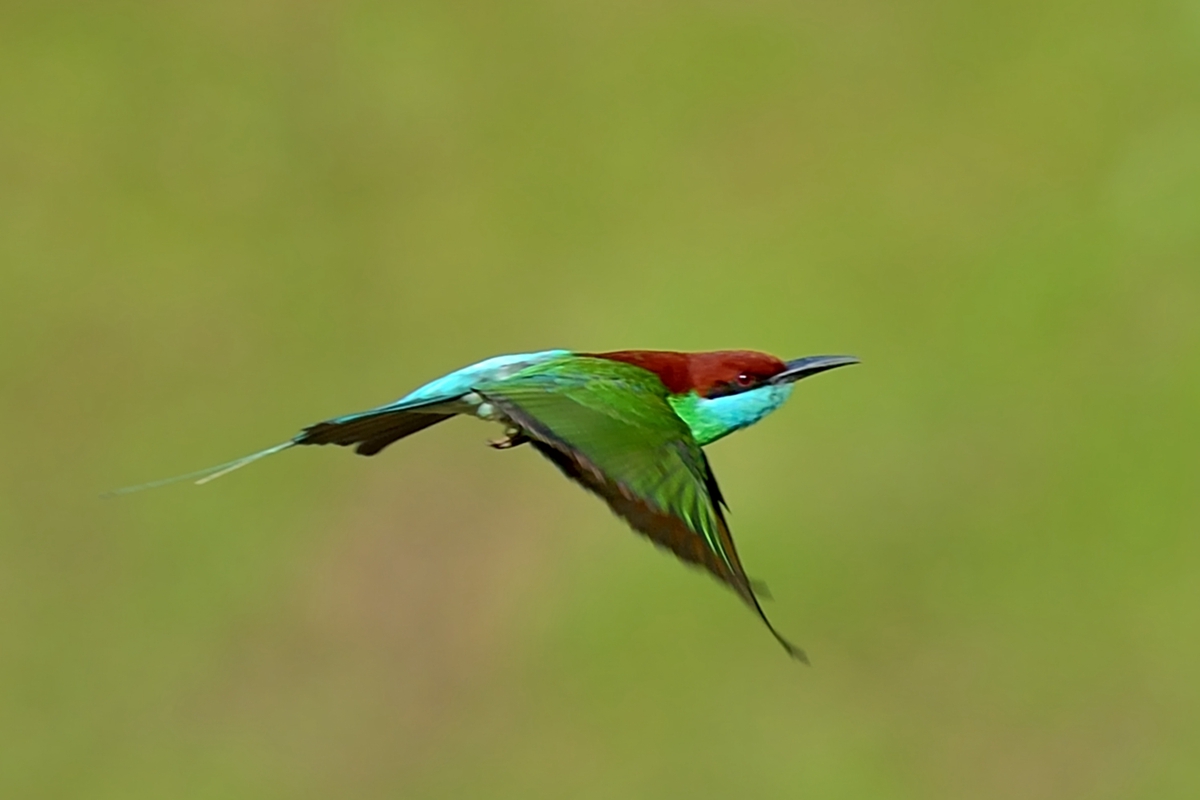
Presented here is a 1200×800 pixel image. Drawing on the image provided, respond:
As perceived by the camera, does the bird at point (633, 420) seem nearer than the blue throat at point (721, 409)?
Yes

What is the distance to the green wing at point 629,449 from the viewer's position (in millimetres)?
928

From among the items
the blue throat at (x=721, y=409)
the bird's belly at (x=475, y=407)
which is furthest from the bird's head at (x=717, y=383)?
the bird's belly at (x=475, y=407)

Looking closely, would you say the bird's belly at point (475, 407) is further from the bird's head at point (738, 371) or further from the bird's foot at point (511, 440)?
the bird's head at point (738, 371)

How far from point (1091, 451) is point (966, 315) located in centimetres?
32

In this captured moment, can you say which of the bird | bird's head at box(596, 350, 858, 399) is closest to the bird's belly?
the bird

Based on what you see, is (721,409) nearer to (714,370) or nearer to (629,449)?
(714,370)

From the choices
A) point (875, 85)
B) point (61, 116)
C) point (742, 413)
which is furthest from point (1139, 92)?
point (742, 413)

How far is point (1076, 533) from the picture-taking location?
2.79 meters

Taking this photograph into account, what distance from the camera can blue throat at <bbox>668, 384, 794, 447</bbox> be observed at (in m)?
1.20

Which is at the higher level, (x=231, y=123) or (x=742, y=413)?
(x=231, y=123)

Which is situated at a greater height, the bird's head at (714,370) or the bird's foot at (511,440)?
the bird's head at (714,370)

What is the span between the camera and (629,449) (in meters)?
1.00

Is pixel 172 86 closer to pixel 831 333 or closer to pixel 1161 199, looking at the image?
pixel 831 333

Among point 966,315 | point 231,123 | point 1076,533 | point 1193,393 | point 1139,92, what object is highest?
point 231,123
